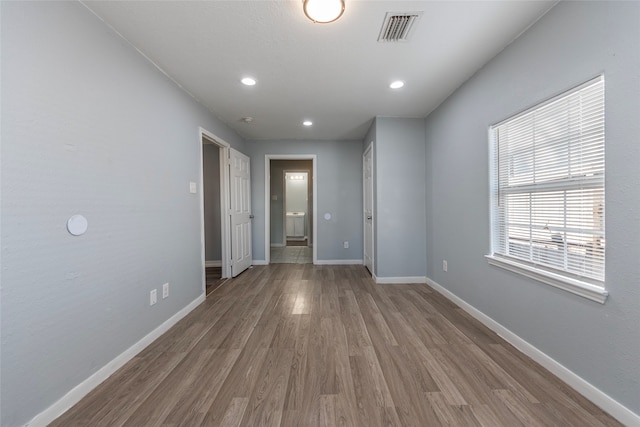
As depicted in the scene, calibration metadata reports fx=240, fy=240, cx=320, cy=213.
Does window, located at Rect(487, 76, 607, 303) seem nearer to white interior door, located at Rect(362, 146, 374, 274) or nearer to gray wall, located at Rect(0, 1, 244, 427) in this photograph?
white interior door, located at Rect(362, 146, 374, 274)

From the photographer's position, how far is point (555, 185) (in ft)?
5.19

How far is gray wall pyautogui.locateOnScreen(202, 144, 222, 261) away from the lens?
4.72 m

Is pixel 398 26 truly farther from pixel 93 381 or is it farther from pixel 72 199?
pixel 93 381

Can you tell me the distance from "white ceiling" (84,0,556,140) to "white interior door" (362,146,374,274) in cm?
118

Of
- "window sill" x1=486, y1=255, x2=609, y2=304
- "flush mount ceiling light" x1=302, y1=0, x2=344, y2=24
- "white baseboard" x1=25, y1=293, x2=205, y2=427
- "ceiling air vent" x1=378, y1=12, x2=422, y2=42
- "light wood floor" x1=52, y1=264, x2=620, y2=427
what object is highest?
"ceiling air vent" x1=378, y1=12, x2=422, y2=42

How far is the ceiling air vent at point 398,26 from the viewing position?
1574 millimetres

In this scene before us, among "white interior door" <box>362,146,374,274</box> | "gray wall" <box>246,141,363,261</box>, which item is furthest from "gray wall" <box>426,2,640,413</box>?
"gray wall" <box>246,141,363,261</box>

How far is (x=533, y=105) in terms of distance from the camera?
1.69m

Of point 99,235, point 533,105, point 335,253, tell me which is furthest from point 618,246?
point 335,253

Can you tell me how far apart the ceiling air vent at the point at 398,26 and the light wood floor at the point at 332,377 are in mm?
2336

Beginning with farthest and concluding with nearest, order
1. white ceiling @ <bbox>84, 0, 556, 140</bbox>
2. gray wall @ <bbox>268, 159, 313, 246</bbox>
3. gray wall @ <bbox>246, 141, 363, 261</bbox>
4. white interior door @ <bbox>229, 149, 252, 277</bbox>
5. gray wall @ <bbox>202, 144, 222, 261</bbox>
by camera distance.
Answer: gray wall @ <bbox>268, 159, 313, 246</bbox>
gray wall @ <bbox>202, 144, 222, 261</bbox>
gray wall @ <bbox>246, 141, 363, 261</bbox>
white interior door @ <bbox>229, 149, 252, 277</bbox>
white ceiling @ <bbox>84, 0, 556, 140</bbox>

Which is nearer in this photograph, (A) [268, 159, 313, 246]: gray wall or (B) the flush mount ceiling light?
(B) the flush mount ceiling light

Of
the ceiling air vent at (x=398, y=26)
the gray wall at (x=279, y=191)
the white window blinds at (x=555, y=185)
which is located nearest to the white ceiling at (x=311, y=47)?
the ceiling air vent at (x=398, y=26)

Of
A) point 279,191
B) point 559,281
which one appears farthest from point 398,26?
point 279,191
